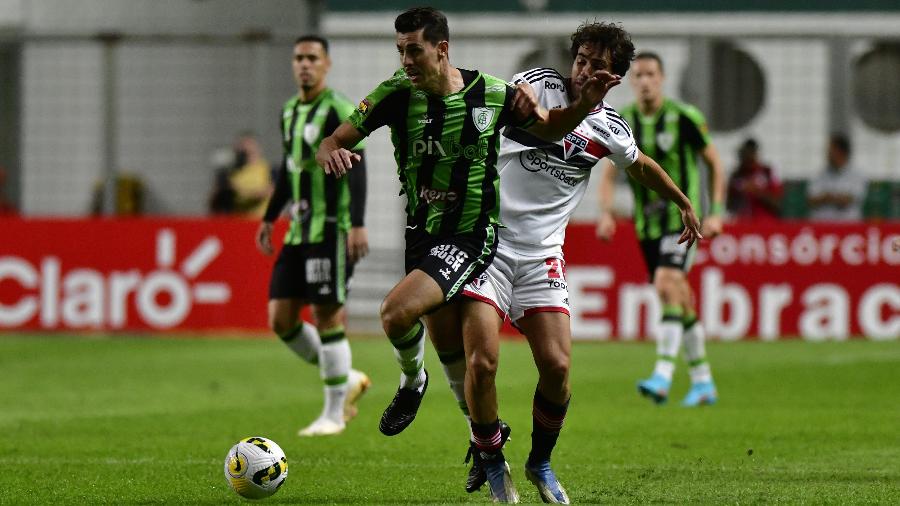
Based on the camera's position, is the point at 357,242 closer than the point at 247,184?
Yes

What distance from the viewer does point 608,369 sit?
1450cm

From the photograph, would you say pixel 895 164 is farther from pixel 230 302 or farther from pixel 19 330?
pixel 19 330

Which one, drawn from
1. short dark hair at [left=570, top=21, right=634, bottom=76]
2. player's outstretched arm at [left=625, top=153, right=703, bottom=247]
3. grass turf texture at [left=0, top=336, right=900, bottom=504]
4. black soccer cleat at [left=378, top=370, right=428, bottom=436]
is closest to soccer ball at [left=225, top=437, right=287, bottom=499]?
grass turf texture at [left=0, top=336, right=900, bottom=504]

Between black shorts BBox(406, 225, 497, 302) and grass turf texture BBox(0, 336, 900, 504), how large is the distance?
3.19 feet

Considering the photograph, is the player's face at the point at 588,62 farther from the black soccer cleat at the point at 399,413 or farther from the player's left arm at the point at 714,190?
the player's left arm at the point at 714,190

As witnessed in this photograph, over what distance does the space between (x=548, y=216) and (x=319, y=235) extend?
9.57 ft

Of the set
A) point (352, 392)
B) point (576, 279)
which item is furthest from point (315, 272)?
point (576, 279)

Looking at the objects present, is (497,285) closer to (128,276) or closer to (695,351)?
(695,351)

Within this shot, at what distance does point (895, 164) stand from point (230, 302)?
719 cm

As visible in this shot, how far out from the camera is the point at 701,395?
11852 mm

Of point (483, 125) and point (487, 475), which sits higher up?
point (483, 125)

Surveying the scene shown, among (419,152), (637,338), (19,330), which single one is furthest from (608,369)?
(419,152)

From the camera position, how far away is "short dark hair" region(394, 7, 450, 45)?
23.4ft

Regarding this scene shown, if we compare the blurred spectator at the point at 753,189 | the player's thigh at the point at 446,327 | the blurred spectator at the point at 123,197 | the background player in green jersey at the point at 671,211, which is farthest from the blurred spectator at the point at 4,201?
the player's thigh at the point at 446,327
